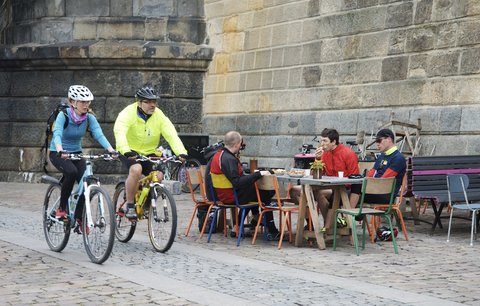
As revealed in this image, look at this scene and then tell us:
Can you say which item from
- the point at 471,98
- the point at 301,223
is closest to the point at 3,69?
the point at 471,98

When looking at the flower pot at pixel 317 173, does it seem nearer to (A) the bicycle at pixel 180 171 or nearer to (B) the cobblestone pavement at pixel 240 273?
(B) the cobblestone pavement at pixel 240 273

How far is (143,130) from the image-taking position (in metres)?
11.5

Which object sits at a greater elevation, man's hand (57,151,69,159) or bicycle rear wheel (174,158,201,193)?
man's hand (57,151,69,159)

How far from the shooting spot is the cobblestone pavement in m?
8.16

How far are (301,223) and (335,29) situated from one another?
730 cm

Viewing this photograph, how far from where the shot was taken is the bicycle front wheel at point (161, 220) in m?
10.8

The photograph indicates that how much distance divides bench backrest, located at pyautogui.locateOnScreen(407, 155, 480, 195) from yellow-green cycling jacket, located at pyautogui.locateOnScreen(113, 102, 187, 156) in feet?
10.3

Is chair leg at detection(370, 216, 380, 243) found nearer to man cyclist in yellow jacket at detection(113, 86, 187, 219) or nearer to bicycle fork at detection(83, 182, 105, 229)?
man cyclist in yellow jacket at detection(113, 86, 187, 219)

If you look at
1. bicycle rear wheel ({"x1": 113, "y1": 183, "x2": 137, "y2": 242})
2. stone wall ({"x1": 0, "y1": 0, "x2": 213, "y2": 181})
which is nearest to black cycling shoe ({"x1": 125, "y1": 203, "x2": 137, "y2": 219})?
bicycle rear wheel ({"x1": 113, "y1": 183, "x2": 137, "y2": 242})

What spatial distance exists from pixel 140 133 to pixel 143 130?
0.04 metres

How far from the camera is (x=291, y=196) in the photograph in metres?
12.6

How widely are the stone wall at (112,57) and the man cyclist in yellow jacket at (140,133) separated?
1140cm

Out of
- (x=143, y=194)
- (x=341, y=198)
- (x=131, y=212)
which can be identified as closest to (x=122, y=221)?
(x=131, y=212)

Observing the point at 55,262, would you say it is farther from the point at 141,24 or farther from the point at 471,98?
the point at 141,24
